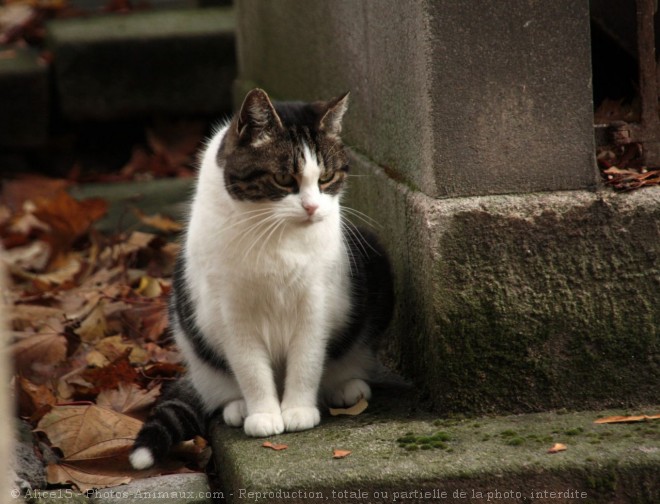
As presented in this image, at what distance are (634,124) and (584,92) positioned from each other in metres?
0.27

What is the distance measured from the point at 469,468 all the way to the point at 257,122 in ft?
3.67

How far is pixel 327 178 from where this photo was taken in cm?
290

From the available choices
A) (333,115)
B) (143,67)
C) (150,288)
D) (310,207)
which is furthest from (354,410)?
(143,67)

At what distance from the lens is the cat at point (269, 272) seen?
111 inches

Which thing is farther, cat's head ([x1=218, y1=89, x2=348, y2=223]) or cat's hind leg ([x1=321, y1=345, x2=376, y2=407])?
cat's hind leg ([x1=321, y1=345, x2=376, y2=407])

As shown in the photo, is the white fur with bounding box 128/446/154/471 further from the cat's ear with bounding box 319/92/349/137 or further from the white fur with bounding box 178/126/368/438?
the cat's ear with bounding box 319/92/349/137

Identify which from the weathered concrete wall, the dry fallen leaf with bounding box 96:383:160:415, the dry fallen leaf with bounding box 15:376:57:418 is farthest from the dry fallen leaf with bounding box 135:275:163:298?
the weathered concrete wall

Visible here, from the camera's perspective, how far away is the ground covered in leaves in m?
3.00

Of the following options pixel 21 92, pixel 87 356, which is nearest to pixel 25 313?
pixel 87 356

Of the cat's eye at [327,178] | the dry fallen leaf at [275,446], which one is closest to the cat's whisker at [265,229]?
the cat's eye at [327,178]

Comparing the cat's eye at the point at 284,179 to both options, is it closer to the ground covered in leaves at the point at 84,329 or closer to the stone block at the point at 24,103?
the ground covered in leaves at the point at 84,329

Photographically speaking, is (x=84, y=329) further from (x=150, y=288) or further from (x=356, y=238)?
(x=356, y=238)

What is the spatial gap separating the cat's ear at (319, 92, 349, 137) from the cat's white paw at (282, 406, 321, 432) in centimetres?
81

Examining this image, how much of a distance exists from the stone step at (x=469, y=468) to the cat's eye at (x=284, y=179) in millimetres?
729
